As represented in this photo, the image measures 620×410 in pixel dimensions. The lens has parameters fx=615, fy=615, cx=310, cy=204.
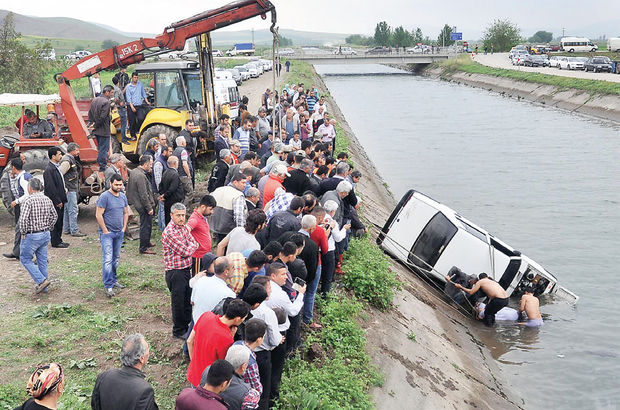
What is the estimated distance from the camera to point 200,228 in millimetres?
7668

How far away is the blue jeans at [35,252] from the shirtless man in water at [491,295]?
25.9 ft

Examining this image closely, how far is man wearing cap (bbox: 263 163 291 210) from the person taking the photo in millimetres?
9344

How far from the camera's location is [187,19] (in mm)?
14344

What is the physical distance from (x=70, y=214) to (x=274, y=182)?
4.66m

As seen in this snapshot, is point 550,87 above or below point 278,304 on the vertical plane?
above

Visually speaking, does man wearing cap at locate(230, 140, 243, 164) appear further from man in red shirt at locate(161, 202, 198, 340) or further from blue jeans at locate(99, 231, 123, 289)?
man in red shirt at locate(161, 202, 198, 340)

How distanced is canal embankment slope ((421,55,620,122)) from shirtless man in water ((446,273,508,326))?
31.2 meters

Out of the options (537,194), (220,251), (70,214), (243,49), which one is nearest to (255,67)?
(537,194)

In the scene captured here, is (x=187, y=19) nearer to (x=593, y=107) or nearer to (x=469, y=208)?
(x=469, y=208)

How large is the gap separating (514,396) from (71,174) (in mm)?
8661

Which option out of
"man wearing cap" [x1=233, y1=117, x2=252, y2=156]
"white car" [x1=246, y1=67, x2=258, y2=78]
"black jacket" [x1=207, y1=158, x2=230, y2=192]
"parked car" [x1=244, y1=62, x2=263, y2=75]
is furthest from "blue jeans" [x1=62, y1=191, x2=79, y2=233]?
"parked car" [x1=244, y1=62, x2=263, y2=75]

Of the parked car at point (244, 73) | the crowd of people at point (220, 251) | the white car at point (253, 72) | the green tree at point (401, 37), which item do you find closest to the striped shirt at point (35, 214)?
the crowd of people at point (220, 251)

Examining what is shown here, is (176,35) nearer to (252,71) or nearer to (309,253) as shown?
(309,253)

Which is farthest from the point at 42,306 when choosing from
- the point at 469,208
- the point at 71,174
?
the point at 469,208
